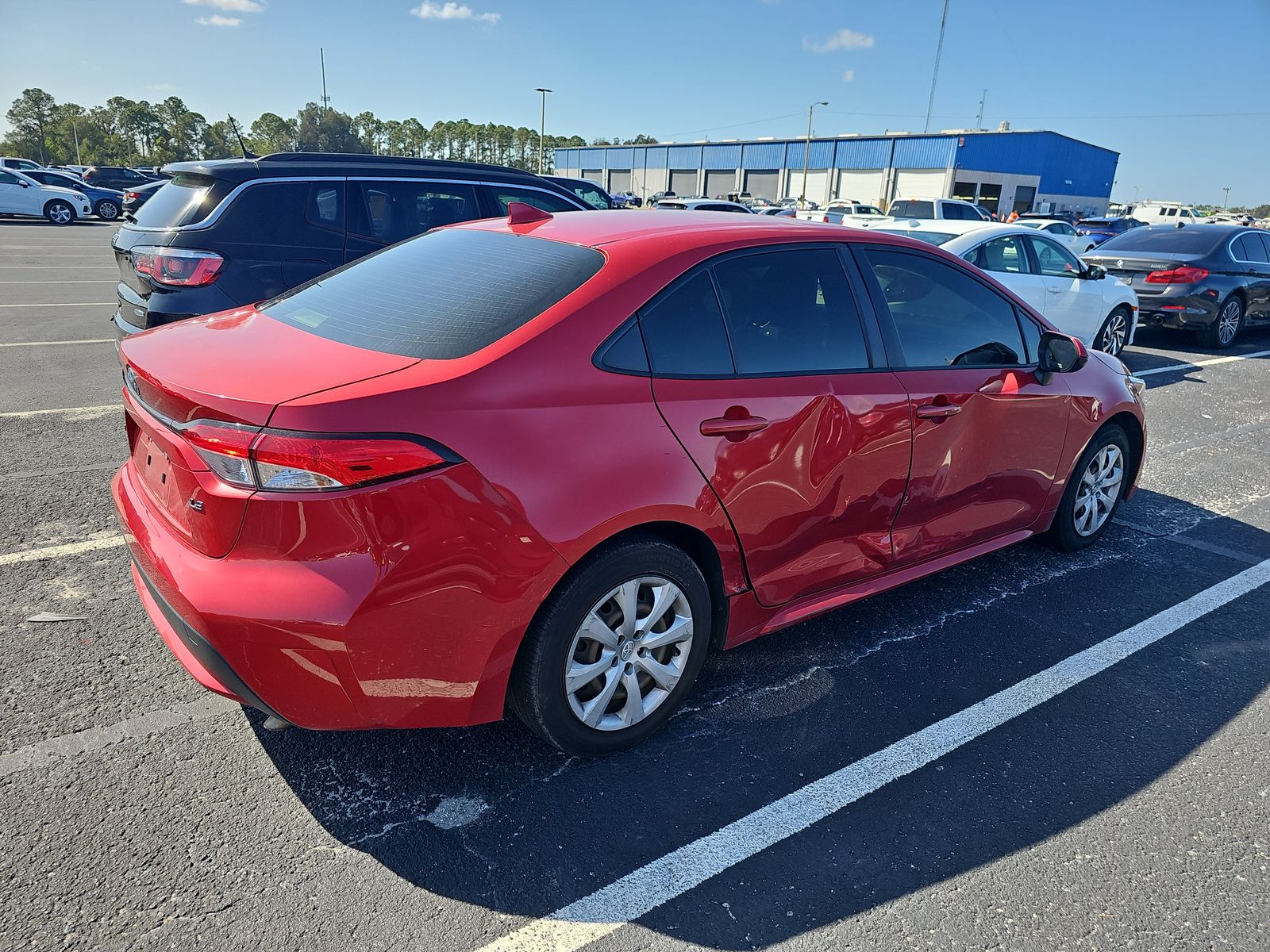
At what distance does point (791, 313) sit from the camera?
3061mm

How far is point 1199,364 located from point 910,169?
2227 inches

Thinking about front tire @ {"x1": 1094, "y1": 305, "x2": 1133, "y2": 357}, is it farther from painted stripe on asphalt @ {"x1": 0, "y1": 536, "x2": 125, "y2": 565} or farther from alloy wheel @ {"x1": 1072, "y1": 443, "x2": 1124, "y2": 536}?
painted stripe on asphalt @ {"x1": 0, "y1": 536, "x2": 125, "y2": 565}

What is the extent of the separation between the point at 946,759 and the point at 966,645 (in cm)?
87

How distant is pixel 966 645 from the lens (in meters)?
3.59

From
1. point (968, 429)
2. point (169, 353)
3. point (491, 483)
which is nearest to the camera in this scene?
point (491, 483)

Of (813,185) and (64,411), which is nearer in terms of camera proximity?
(64,411)

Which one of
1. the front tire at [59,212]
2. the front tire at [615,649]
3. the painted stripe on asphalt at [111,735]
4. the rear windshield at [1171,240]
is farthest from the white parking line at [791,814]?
the front tire at [59,212]

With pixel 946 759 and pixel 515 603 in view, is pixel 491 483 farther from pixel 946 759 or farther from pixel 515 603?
pixel 946 759

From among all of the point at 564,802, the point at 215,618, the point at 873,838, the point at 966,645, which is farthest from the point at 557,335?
the point at 966,645

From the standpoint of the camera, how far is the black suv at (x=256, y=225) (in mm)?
5641

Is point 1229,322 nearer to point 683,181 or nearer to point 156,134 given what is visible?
point 683,181

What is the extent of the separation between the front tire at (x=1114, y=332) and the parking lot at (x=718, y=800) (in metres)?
6.46

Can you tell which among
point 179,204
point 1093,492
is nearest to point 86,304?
point 179,204

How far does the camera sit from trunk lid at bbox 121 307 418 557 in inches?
85.4
